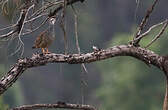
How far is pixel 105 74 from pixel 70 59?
94.0 ft

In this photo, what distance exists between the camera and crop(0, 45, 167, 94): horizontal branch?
3203 mm

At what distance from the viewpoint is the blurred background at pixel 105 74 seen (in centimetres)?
2723

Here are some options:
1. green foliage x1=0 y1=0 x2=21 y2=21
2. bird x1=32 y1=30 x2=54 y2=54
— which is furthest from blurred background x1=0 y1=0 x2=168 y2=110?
green foliage x1=0 y1=0 x2=21 y2=21

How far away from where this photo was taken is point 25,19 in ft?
10.9

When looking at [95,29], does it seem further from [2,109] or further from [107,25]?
[2,109]

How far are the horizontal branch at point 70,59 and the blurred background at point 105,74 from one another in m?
20.0

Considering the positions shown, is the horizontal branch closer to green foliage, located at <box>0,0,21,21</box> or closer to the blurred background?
green foliage, located at <box>0,0,21,21</box>

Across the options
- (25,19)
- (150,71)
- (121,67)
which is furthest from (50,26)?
(121,67)

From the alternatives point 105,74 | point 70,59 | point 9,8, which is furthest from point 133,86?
point 70,59

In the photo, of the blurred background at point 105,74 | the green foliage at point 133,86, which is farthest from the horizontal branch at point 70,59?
the green foliage at point 133,86

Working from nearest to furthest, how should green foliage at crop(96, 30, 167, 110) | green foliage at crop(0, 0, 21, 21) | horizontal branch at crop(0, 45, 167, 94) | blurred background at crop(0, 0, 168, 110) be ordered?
horizontal branch at crop(0, 45, 167, 94), green foliage at crop(0, 0, 21, 21), green foliage at crop(96, 30, 167, 110), blurred background at crop(0, 0, 168, 110)

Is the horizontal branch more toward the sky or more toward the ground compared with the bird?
more toward the ground

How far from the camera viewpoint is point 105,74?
31.9 metres

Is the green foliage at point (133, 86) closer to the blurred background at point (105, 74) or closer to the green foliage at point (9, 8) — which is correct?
the blurred background at point (105, 74)
